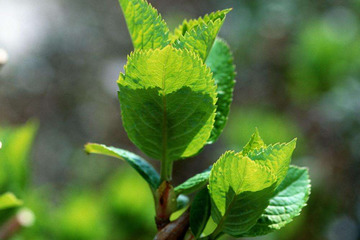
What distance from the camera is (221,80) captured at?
0.59 metres

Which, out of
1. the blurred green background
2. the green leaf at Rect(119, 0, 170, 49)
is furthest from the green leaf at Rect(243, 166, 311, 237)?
the blurred green background

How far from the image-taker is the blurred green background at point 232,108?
2.29 m

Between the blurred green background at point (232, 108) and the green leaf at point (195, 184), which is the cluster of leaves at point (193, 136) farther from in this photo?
the blurred green background at point (232, 108)

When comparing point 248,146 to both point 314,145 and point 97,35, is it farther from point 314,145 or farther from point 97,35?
point 97,35

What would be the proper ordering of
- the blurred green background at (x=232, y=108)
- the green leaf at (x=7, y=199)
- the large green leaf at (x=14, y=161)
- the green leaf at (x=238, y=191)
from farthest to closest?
the blurred green background at (x=232, y=108)
the large green leaf at (x=14, y=161)
the green leaf at (x=7, y=199)
the green leaf at (x=238, y=191)

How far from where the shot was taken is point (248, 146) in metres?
0.49

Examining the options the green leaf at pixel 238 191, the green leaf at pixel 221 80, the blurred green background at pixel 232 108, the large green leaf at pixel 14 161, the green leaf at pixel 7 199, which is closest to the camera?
the green leaf at pixel 238 191

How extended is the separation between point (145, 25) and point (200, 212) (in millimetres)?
205

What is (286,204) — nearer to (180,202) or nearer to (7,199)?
(180,202)

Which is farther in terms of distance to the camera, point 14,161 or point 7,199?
point 14,161

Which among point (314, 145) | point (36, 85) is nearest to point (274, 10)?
point (314, 145)

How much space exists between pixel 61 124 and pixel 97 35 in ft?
2.70

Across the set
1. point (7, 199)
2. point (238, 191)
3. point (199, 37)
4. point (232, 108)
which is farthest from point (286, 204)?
point (232, 108)

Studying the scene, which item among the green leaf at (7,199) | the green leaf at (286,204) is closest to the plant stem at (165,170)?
the green leaf at (286,204)
